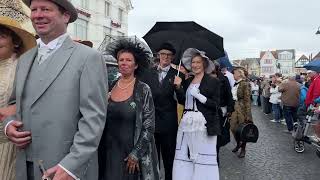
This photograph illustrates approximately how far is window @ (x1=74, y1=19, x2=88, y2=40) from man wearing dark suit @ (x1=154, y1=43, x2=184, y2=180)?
34.6 meters

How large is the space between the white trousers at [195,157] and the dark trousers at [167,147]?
0.13 meters

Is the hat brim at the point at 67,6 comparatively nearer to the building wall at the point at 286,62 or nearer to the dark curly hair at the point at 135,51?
the dark curly hair at the point at 135,51

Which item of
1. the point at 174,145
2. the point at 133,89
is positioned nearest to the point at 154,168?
the point at 133,89

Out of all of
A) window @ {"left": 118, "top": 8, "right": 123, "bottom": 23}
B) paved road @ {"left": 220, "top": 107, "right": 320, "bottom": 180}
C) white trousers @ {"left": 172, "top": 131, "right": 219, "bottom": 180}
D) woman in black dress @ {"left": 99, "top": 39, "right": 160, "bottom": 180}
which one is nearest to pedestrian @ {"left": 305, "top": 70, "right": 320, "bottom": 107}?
paved road @ {"left": 220, "top": 107, "right": 320, "bottom": 180}

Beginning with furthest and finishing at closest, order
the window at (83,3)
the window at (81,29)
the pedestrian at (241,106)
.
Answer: the window at (83,3)
the window at (81,29)
the pedestrian at (241,106)

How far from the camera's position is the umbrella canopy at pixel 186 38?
5340 mm

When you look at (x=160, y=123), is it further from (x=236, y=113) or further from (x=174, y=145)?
(x=236, y=113)

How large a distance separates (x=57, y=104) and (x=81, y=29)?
3951 cm

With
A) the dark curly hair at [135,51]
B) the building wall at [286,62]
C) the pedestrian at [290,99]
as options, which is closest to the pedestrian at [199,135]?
the dark curly hair at [135,51]

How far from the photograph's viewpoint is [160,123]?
197 inches

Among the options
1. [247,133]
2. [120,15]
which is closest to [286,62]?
[120,15]

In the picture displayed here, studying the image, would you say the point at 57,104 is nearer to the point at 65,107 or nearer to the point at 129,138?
the point at 65,107

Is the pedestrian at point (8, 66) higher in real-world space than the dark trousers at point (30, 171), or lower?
higher

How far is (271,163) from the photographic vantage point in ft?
25.7
